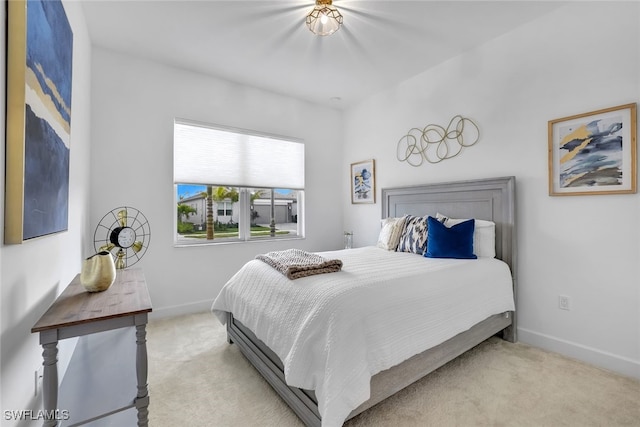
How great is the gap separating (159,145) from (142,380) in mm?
2472

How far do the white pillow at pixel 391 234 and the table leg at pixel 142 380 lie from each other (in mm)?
2300

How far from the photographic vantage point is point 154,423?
5.09 ft

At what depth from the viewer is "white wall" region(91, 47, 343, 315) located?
284 cm

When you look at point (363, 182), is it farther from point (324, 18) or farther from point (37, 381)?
point (37, 381)

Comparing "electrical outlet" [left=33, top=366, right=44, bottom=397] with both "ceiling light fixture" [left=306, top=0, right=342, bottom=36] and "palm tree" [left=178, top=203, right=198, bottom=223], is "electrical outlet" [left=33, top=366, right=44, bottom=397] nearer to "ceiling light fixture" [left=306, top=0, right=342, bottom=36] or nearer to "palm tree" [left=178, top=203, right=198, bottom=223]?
"palm tree" [left=178, top=203, right=198, bottom=223]

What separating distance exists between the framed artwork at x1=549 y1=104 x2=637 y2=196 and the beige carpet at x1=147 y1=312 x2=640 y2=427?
1.33m

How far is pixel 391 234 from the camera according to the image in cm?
308

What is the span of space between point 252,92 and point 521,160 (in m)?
3.04

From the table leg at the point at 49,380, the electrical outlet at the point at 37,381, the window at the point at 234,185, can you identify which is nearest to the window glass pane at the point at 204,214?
the window at the point at 234,185

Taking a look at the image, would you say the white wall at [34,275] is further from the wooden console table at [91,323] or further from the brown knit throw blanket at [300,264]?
the brown knit throw blanket at [300,264]

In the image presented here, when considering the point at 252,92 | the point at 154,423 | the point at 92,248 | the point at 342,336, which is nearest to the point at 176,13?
the point at 252,92

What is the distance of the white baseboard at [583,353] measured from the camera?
2.00m

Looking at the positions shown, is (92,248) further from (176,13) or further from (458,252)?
(458,252)

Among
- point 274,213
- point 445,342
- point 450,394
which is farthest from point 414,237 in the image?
point 274,213
